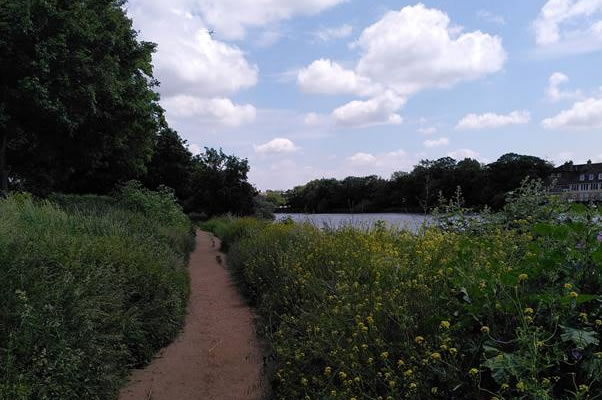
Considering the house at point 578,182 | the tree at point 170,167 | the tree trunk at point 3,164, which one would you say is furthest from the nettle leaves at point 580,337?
the tree at point 170,167

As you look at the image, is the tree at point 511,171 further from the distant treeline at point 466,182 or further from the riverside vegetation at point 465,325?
the riverside vegetation at point 465,325

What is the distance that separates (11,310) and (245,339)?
3460 mm

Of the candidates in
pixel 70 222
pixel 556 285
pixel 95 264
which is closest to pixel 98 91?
pixel 70 222

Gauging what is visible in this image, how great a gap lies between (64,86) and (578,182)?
43.8 ft

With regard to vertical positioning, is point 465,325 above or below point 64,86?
A: below

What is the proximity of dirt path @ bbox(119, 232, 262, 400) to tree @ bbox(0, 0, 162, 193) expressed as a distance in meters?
7.33

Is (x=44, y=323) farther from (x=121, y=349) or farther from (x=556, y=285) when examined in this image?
(x=556, y=285)

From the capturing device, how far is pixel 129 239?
7738 millimetres

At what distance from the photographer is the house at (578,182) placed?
265 inches

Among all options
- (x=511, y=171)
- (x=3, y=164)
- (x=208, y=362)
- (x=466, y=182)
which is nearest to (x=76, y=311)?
(x=208, y=362)

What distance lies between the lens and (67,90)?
1297 centimetres

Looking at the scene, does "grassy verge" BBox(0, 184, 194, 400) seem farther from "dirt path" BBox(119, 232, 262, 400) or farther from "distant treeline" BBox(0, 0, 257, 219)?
"distant treeline" BBox(0, 0, 257, 219)

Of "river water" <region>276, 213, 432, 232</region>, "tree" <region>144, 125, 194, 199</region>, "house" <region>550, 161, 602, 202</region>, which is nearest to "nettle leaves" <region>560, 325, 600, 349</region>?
"house" <region>550, 161, 602, 202</region>

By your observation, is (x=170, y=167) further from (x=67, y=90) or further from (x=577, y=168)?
(x=577, y=168)
